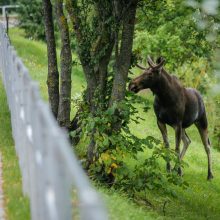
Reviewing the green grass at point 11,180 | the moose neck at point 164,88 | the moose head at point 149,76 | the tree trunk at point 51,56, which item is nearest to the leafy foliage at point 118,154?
the green grass at point 11,180

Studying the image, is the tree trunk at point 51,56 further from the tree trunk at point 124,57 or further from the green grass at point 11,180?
the tree trunk at point 124,57

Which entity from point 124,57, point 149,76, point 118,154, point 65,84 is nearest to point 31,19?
point 149,76

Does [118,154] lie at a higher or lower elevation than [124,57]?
lower

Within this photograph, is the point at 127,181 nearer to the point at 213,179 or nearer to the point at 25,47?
Result: the point at 213,179

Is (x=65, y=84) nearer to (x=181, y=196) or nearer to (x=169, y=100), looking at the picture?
(x=169, y=100)

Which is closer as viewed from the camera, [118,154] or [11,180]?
[11,180]

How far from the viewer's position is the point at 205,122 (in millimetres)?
19703

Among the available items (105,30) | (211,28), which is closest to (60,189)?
(105,30)

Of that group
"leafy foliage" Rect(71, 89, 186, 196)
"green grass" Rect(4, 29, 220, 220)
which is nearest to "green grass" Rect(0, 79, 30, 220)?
"green grass" Rect(4, 29, 220, 220)

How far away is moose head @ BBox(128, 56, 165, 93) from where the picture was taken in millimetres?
15527

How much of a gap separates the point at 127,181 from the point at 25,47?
21868 mm

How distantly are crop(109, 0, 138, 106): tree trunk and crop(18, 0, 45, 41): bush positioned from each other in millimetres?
25590

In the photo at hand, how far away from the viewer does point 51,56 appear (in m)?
15.8

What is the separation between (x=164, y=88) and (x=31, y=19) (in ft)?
77.6
